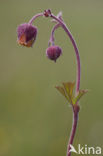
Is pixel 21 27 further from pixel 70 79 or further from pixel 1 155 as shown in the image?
pixel 70 79

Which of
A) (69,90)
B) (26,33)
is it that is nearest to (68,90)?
(69,90)

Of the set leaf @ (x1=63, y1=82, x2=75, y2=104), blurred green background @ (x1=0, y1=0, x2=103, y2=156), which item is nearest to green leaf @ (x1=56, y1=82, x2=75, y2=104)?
leaf @ (x1=63, y1=82, x2=75, y2=104)

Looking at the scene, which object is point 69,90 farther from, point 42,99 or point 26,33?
point 42,99

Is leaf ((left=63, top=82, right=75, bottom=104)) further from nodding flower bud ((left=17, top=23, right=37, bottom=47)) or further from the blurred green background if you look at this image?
the blurred green background

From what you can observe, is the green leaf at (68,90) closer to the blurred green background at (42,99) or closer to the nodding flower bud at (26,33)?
the nodding flower bud at (26,33)

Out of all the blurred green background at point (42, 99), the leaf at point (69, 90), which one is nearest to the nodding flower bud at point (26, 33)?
the leaf at point (69, 90)
